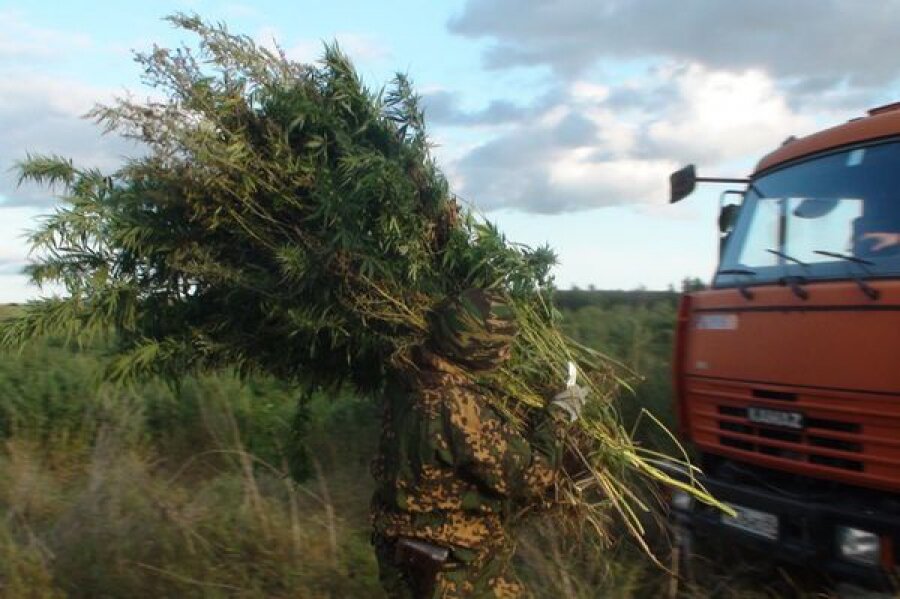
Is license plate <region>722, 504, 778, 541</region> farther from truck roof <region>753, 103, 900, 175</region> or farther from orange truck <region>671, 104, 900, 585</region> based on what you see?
truck roof <region>753, 103, 900, 175</region>

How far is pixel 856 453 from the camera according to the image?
4148 mm

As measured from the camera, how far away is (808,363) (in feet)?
14.2

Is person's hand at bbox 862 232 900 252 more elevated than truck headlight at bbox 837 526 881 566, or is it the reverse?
person's hand at bbox 862 232 900 252

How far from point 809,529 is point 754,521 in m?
0.37

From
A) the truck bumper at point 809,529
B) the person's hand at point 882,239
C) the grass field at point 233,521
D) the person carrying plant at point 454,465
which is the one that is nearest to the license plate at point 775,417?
the truck bumper at point 809,529

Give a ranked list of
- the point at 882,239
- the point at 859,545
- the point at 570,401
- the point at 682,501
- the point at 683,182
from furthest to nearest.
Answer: the point at 683,182, the point at 682,501, the point at 882,239, the point at 859,545, the point at 570,401

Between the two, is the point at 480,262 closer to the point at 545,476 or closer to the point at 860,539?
the point at 545,476

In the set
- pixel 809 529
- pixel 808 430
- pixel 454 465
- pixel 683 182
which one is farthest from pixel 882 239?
pixel 454 465

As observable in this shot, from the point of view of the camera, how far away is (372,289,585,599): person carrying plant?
3.33 m

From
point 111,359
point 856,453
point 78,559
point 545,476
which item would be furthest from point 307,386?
point 856,453

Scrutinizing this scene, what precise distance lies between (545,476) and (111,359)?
177cm

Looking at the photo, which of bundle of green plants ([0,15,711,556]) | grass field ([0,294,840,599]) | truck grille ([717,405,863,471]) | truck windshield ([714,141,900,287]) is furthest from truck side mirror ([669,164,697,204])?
bundle of green plants ([0,15,711,556])

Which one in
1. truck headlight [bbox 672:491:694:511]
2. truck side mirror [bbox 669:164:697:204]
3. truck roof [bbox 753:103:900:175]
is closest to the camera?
truck roof [bbox 753:103:900:175]

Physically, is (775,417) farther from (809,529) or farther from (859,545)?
(859,545)
